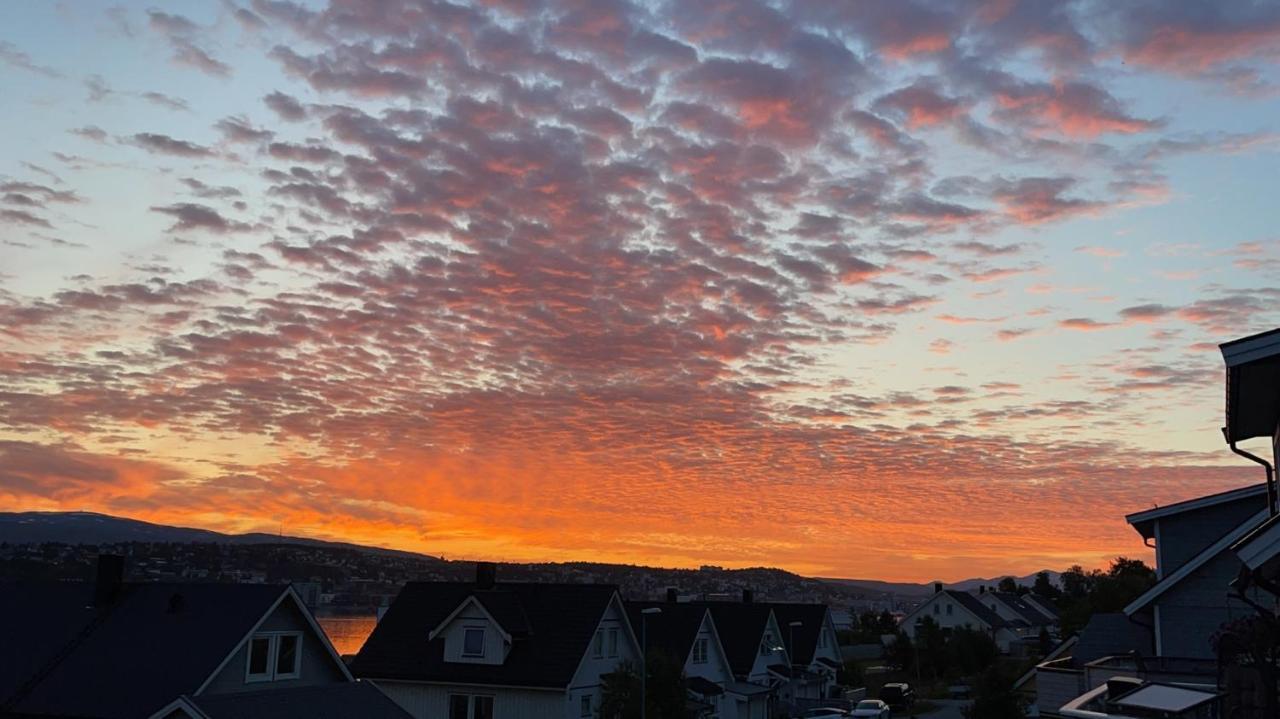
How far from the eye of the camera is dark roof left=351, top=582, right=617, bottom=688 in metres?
48.4

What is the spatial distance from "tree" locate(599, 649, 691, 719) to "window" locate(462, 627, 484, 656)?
604 centimetres

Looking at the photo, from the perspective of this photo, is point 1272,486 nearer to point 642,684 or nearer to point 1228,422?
point 1228,422

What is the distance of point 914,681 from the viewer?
301 ft

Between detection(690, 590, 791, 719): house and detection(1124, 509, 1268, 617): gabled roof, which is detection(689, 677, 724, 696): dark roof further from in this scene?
detection(1124, 509, 1268, 617): gabled roof

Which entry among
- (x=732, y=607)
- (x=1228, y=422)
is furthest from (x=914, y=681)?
(x=1228, y=422)

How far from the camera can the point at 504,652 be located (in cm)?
4928

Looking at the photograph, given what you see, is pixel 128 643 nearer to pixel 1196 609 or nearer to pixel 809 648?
pixel 1196 609

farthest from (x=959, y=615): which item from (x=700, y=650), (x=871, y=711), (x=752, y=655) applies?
(x=871, y=711)

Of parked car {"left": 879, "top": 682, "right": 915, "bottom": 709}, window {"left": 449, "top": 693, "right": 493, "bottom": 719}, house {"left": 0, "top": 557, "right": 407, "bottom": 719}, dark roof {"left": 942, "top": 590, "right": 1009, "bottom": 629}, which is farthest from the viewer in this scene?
dark roof {"left": 942, "top": 590, "right": 1009, "bottom": 629}

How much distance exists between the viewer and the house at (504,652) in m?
47.9

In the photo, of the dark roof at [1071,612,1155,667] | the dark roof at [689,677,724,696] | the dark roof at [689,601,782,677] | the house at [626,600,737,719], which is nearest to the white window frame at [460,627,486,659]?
the house at [626,600,737,719]

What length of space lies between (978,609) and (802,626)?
191 feet

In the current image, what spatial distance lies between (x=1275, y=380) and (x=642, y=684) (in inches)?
1370

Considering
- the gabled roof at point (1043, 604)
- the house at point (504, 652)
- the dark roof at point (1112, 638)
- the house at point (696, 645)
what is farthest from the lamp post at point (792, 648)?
the gabled roof at point (1043, 604)
